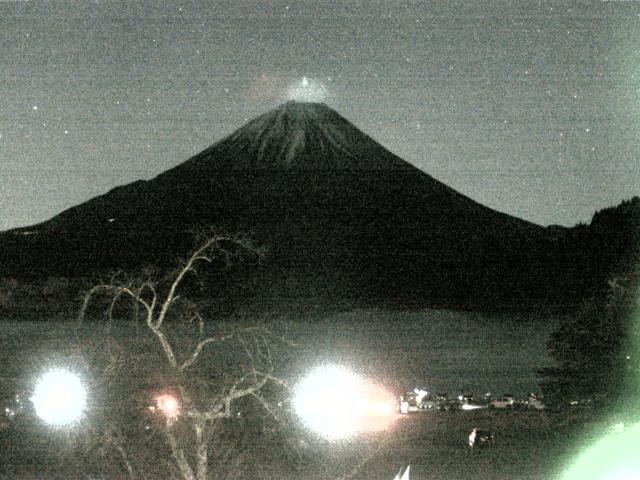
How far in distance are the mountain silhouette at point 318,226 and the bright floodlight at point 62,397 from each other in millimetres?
70184

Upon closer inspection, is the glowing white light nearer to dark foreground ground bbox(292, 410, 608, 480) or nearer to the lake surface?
dark foreground ground bbox(292, 410, 608, 480)

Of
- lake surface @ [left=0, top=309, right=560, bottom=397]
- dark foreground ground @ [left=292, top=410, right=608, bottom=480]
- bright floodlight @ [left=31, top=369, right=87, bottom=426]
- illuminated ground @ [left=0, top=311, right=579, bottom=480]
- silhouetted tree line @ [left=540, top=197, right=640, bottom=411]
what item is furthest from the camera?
lake surface @ [left=0, top=309, right=560, bottom=397]

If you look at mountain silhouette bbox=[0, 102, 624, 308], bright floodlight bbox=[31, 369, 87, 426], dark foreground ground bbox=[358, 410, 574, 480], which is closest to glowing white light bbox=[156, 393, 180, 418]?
bright floodlight bbox=[31, 369, 87, 426]

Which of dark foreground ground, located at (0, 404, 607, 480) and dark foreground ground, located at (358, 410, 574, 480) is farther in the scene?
dark foreground ground, located at (358, 410, 574, 480)

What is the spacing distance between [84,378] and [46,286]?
77249mm

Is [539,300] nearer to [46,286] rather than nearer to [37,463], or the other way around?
[46,286]

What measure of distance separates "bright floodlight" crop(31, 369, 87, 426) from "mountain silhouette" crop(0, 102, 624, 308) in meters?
70.2

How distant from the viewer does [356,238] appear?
399ft


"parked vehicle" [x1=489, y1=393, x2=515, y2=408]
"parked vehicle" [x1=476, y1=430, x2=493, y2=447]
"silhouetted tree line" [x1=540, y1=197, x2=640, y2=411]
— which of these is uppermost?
"silhouetted tree line" [x1=540, y1=197, x2=640, y2=411]

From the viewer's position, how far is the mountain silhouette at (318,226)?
335 feet

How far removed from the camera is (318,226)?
124375mm

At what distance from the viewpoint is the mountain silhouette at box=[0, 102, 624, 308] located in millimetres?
102188

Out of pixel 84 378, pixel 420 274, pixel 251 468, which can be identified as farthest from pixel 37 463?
pixel 420 274

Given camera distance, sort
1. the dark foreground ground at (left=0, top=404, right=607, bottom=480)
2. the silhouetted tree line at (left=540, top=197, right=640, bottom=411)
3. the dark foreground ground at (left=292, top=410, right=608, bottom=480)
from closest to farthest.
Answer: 1. the dark foreground ground at (left=0, top=404, right=607, bottom=480)
2. the dark foreground ground at (left=292, top=410, right=608, bottom=480)
3. the silhouetted tree line at (left=540, top=197, right=640, bottom=411)
